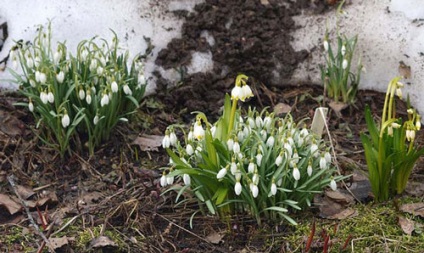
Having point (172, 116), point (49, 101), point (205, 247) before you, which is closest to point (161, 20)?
point (172, 116)

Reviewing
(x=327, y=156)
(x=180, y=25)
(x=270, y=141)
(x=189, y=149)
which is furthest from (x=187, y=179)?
(x=180, y=25)

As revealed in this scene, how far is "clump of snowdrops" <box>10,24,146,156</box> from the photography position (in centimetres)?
363

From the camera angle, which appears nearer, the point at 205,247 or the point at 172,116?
the point at 205,247

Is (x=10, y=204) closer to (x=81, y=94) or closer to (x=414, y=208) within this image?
(x=81, y=94)

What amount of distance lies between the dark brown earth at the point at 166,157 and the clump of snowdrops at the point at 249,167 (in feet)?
0.36

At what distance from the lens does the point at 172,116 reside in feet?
13.9

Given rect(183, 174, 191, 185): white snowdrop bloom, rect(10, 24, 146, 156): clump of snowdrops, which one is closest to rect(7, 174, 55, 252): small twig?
rect(10, 24, 146, 156): clump of snowdrops

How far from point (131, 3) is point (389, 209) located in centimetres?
199

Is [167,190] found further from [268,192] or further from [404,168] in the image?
[404,168]

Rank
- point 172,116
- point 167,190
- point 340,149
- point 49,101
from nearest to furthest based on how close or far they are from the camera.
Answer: point 167,190 < point 49,101 < point 340,149 < point 172,116

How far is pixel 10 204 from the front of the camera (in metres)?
3.39

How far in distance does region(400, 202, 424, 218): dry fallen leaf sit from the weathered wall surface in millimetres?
1044

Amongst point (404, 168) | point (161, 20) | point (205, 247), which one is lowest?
point (205, 247)

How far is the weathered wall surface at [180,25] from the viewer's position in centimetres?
430
